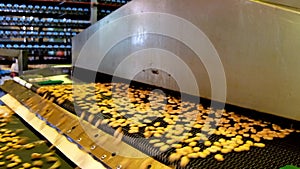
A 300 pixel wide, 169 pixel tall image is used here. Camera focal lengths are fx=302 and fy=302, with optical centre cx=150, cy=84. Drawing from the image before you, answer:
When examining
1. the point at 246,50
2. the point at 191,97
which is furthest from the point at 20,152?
the point at 246,50

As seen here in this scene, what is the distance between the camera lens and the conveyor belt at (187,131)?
1.19 meters

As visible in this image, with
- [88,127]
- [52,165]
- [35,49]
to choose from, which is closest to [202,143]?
[88,127]

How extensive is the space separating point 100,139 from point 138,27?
1.39 metres

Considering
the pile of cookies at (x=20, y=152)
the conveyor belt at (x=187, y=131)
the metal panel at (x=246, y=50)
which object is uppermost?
the metal panel at (x=246, y=50)

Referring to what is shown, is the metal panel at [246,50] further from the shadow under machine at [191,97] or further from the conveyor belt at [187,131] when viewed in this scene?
the conveyor belt at [187,131]

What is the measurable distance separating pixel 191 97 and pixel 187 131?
672mm

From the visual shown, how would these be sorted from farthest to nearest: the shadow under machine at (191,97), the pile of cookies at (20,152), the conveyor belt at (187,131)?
the pile of cookies at (20,152)
the shadow under machine at (191,97)
the conveyor belt at (187,131)

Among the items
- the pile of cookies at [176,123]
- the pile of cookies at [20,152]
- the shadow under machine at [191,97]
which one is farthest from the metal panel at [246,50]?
the pile of cookies at [20,152]

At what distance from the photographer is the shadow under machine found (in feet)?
4.31

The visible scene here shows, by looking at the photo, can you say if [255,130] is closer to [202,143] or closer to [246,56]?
[202,143]

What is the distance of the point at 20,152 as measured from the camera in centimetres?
173

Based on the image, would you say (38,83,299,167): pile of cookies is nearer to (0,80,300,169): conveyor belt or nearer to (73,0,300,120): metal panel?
(0,80,300,169): conveyor belt

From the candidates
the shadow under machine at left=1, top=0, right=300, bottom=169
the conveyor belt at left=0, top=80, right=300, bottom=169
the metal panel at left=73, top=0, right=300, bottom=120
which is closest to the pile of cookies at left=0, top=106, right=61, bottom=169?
the shadow under machine at left=1, top=0, right=300, bottom=169

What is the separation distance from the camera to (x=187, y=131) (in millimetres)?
1486
